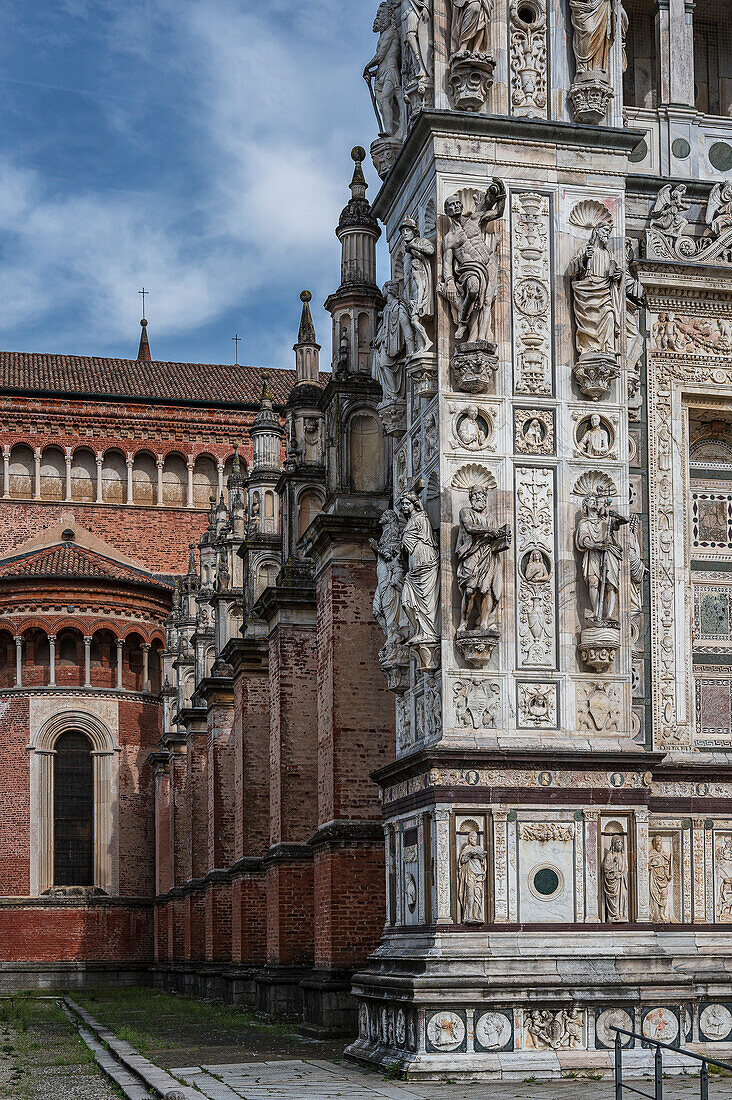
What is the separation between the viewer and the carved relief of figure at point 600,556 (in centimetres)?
1752

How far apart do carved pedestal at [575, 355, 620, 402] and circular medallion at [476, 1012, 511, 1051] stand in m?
6.71

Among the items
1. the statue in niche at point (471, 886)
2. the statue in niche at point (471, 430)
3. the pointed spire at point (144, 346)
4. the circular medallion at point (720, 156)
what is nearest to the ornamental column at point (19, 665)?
the pointed spire at point (144, 346)

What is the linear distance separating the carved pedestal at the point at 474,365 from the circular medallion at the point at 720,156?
4.94 metres

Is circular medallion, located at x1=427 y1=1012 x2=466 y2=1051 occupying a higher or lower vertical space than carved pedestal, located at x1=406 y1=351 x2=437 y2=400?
lower

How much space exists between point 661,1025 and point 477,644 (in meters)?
4.29

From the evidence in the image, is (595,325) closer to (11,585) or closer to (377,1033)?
(377,1033)

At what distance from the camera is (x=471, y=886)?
54.6 ft

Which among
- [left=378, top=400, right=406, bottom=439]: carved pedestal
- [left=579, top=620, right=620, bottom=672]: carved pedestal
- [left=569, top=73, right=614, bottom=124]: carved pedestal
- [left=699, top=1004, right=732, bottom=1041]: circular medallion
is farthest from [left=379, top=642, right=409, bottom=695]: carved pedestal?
[left=569, top=73, right=614, bottom=124]: carved pedestal

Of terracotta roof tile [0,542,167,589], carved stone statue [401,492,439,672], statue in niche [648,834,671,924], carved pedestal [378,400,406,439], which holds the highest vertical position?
terracotta roof tile [0,542,167,589]

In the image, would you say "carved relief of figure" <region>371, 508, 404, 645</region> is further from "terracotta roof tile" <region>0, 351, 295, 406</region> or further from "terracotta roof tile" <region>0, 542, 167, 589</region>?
"terracotta roof tile" <region>0, 351, 295, 406</region>

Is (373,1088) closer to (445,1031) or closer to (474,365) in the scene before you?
(445,1031)

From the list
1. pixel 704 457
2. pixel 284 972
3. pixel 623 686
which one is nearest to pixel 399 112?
pixel 704 457

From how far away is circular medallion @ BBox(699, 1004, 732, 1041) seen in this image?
55.6 feet

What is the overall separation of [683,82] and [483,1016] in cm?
1181
